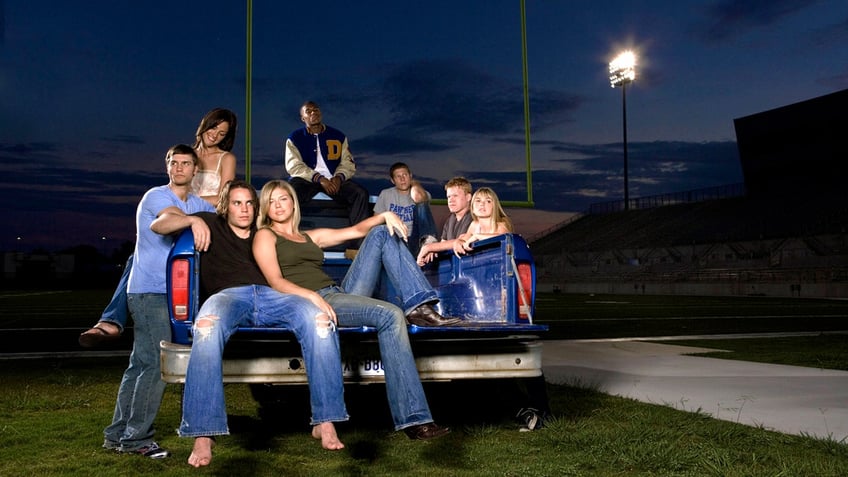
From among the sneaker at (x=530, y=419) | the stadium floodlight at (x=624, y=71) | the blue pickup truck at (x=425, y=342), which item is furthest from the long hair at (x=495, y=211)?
the stadium floodlight at (x=624, y=71)

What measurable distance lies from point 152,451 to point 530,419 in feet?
7.63

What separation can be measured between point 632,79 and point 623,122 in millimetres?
4503

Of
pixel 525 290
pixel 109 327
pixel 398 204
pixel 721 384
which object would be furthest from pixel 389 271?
pixel 721 384

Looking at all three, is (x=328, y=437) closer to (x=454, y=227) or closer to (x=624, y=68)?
(x=454, y=227)

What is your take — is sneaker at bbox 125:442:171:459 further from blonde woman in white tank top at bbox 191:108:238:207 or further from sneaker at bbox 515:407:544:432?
sneaker at bbox 515:407:544:432

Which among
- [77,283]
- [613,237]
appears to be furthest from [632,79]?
[77,283]

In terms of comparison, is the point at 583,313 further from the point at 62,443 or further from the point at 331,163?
the point at 62,443

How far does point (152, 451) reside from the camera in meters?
4.58

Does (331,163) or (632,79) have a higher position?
(632,79)

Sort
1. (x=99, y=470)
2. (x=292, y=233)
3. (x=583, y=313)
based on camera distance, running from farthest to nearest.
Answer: (x=583, y=313), (x=292, y=233), (x=99, y=470)

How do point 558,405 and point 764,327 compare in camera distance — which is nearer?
point 558,405

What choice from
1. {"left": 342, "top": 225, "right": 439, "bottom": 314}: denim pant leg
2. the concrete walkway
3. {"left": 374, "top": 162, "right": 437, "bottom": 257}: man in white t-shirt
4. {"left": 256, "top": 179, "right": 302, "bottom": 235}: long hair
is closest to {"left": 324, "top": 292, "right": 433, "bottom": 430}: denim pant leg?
{"left": 342, "top": 225, "right": 439, "bottom": 314}: denim pant leg

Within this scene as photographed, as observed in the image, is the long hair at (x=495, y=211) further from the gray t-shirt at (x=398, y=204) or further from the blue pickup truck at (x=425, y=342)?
the gray t-shirt at (x=398, y=204)

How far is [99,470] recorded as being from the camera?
4.33 meters
